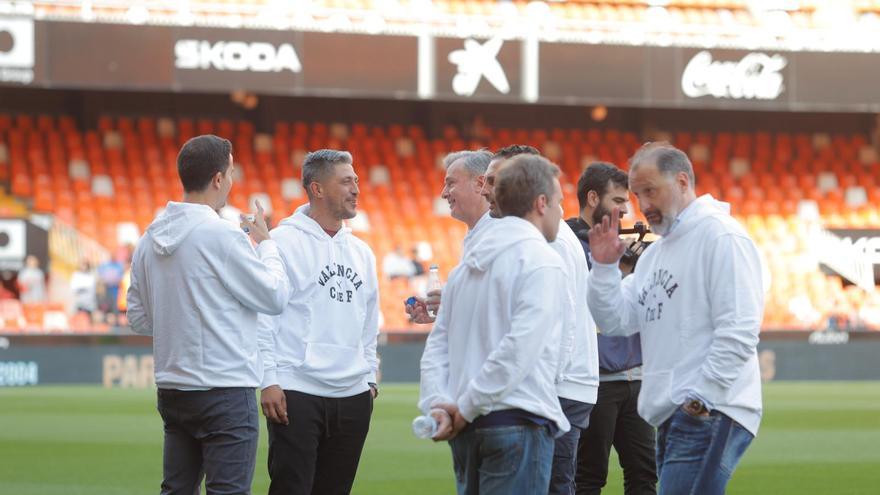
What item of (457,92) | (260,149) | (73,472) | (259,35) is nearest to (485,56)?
(457,92)

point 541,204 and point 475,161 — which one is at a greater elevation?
point 475,161

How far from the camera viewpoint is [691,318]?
15.8 ft

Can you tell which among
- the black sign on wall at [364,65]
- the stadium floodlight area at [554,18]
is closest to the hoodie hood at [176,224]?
the stadium floodlight area at [554,18]

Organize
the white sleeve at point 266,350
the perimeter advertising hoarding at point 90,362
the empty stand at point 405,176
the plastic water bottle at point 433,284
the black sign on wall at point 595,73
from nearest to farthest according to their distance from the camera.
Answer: the white sleeve at point 266,350 < the plastic water bottle at point 433,284 < the perimeter advertising hoarding at point 90,362 < the black sign on wall at point 595,73 < the empty stand at point 405,176

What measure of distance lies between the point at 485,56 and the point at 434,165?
4332mm

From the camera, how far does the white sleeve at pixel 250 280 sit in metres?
5.23

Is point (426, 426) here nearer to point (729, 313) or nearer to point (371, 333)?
point (729, 313)

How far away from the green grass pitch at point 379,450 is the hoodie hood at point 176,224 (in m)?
4.06

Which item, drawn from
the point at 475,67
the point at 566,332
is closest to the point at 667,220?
the point at 566,332

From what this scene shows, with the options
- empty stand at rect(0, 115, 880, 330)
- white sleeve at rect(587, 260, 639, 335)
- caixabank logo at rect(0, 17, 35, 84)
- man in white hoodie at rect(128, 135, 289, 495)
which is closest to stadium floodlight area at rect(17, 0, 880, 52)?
caixabank logo at rect(0, 17, 35, 84)

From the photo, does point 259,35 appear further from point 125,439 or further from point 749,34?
point 125,439

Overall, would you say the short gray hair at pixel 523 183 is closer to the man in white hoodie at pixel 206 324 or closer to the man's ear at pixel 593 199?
A: the man in white hoodie at pixel 206 324

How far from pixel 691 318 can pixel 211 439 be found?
1873mm

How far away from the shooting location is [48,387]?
1852 cm
